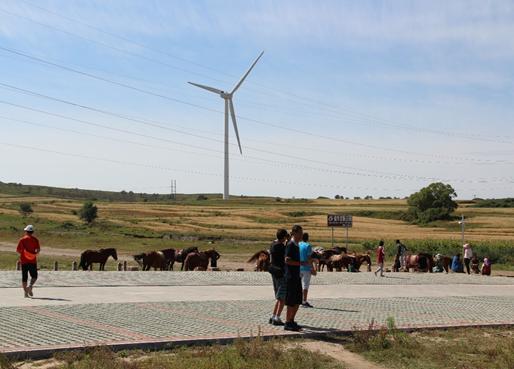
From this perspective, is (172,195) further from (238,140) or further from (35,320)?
(35,320)

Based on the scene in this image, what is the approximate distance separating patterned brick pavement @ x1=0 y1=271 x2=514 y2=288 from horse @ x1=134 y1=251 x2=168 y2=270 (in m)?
4.93

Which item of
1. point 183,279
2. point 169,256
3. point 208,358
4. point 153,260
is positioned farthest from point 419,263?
point 208,358

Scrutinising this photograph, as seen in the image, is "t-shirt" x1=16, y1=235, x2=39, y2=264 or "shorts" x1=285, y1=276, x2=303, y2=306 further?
"t-shirt" x1=16, y1=235, x2=39, y2=264

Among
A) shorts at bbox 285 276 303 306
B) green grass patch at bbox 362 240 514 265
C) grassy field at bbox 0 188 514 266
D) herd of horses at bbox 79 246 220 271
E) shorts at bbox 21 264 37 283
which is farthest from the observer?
grassy field at bbox 0 188 514 266

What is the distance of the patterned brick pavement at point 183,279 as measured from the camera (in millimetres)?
21766

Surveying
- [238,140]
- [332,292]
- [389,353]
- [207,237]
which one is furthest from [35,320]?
[238,140]

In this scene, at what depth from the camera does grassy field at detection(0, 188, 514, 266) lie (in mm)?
60500

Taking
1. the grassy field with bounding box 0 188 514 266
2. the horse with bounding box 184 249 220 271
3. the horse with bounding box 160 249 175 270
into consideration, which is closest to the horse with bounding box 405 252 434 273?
the horse with bounding box 184 249 220 271

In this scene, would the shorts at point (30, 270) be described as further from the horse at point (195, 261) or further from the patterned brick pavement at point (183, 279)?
the horse at point (195, 261)

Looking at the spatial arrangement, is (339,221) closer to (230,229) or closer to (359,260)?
(359,260)

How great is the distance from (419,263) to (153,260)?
1423cm

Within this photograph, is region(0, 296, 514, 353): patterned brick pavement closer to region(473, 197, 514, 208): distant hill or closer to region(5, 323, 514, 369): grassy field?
region(5, 323, 514, 369): grassy field

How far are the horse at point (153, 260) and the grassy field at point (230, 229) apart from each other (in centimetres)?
1995

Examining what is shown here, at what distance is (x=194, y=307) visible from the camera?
16.4 metres
